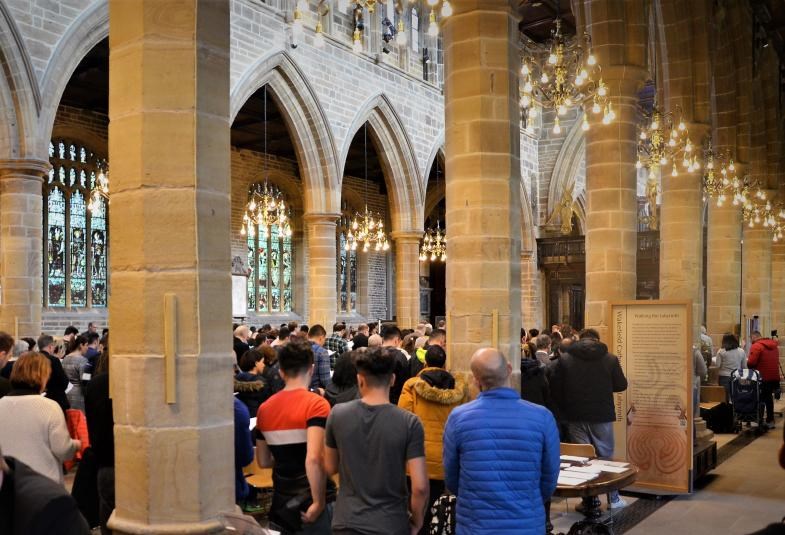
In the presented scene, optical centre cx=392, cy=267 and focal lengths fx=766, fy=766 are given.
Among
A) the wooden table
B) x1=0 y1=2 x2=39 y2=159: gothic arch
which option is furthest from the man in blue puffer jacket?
x1=0 y1=2 x2=39 y2=159: gothic arch

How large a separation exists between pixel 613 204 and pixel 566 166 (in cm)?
1658

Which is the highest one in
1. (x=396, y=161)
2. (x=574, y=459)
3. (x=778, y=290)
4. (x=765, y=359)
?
(x=396, y=161)

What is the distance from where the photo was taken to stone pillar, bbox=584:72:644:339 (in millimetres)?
10109

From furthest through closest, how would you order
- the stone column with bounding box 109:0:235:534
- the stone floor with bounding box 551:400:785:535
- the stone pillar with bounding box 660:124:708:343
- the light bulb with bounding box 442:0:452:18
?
the stone pillar with bounding box 660:124:708:343, the light bulb with bounding box 442:0:452:18, the stone floor with bounding box 551:400:785:535, the stone column with bounding box 109:0:235:534

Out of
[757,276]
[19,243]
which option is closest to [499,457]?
[19,243]

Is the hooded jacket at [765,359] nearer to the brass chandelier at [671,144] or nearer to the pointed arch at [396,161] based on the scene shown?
the brass chandelier at [671,144]

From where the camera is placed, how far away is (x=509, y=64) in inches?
275

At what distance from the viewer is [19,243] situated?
1188cm

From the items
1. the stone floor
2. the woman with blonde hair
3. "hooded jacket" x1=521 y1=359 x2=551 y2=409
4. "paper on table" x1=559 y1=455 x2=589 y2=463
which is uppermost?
the woman with blonde hair

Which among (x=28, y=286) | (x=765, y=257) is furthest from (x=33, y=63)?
(x=765, y=257)

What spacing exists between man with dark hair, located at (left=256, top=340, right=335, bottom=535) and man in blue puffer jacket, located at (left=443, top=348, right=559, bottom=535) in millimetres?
623

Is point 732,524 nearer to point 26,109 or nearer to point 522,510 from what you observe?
point 522,510

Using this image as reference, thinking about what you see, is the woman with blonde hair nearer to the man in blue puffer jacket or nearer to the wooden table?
the man in blue puffer jacket

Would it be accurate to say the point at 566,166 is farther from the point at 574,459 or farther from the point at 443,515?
the point at 443,515
